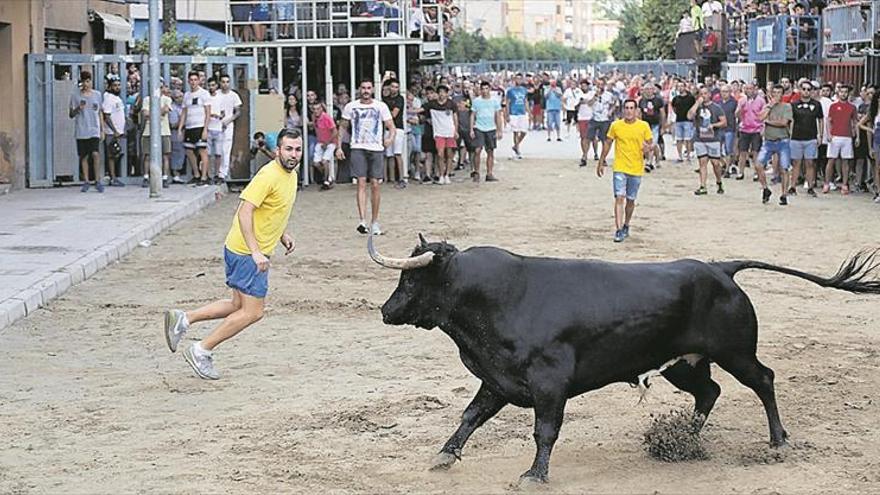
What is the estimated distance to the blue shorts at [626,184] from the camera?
1645 cm

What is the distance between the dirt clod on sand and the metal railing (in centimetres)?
1805

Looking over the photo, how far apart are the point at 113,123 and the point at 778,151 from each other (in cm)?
1042

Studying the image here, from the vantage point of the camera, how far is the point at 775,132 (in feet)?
73.3

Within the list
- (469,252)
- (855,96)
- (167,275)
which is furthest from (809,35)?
(469,252)

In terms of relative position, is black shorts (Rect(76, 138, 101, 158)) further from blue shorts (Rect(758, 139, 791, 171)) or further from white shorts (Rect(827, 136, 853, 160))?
white shorts (Rect(827, 136, 853, 160))

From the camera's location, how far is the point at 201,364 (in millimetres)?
9219

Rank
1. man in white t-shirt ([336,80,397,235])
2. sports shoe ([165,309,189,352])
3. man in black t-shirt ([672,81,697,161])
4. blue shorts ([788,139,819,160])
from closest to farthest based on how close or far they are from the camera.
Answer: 1. sports shoe ([165,309,189,352])
2. man in white t-shirt ([336,80,397,235])
3. blue shorts ([788,139,819,160])
4. man in black t-shirt ([672,81,697,161])

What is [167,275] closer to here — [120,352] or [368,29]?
[120,352]

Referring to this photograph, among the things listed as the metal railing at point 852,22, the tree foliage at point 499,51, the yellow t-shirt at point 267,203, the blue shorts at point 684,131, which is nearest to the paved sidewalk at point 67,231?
the yellow t-shirt at point 267,203

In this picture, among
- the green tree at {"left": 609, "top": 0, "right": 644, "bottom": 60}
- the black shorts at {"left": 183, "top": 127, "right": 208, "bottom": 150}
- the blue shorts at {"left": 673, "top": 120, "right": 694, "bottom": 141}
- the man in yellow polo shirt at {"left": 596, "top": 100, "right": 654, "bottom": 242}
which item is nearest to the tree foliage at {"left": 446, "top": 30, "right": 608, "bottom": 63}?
the green tree at {"left": 609, "top": 0, "right": 644, "bottom": 60}

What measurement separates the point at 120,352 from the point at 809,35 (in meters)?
22.7

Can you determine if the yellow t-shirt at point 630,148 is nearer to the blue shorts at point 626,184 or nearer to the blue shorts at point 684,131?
the blue shorts at point 626,184

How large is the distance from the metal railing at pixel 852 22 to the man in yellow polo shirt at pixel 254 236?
16998 millimetres

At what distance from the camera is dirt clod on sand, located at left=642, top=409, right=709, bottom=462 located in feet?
23.4
